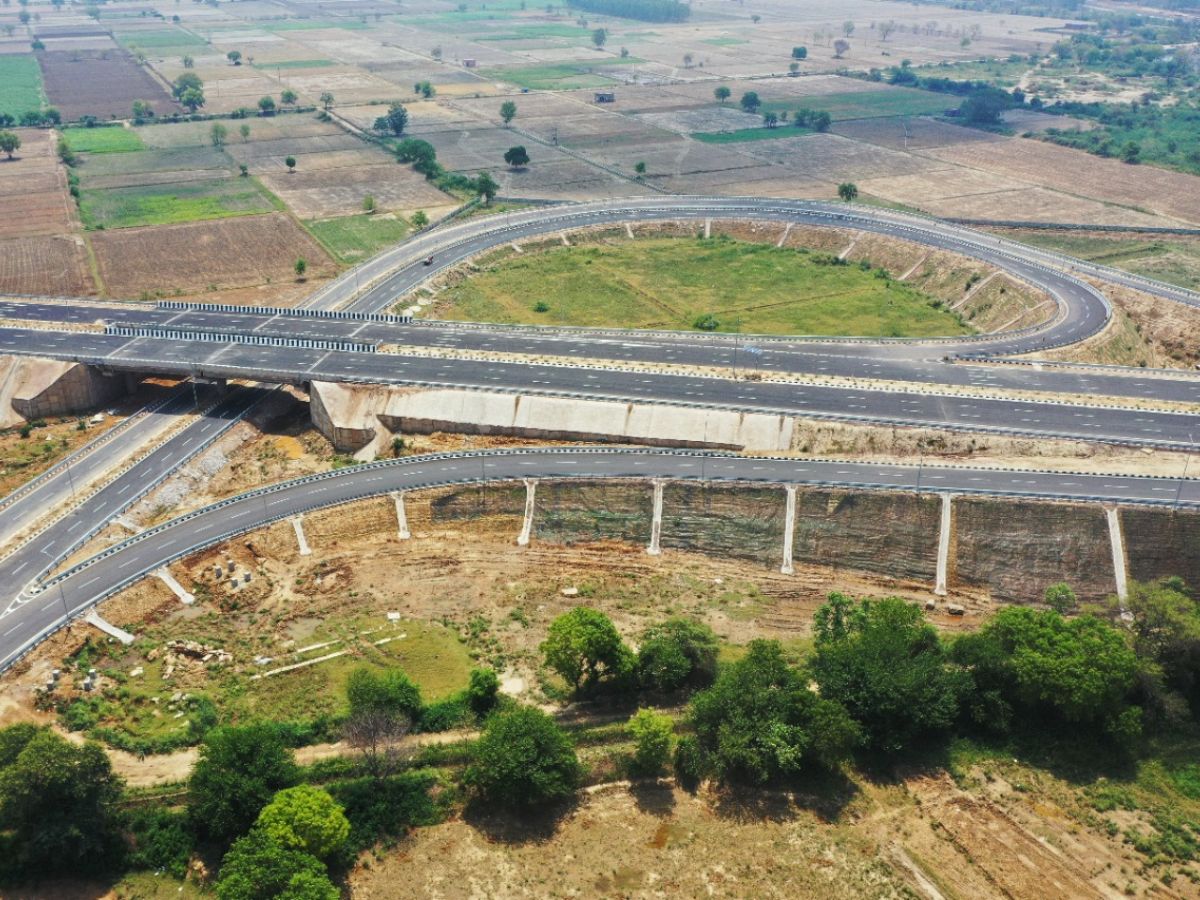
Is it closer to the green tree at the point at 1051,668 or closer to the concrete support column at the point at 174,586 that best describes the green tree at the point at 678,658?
the green tree at the point at 1051,668

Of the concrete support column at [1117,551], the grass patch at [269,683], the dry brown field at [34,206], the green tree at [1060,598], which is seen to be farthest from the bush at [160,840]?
the dry brown field at [34,206]

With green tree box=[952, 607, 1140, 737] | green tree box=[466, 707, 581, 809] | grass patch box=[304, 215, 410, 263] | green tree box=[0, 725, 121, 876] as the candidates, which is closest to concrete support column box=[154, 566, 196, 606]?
green tree box=[0, 725, 121, 876]

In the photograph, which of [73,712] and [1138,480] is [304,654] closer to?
[73,712]

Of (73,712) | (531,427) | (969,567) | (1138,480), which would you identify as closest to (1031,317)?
(1138,480)

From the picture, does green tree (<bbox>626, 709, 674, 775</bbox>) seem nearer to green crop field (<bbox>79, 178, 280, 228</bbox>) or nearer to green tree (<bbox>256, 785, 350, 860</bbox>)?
green tree (<bbox>256, 785, 350, 860</bbox>)

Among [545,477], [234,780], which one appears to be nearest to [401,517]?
[545,477]

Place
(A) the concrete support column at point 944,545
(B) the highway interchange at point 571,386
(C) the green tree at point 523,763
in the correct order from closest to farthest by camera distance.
→ (C) the green tree at point 523,763 < (A) the concrete support column at point 944,545 < (B) the highway interchange at point 571,386
